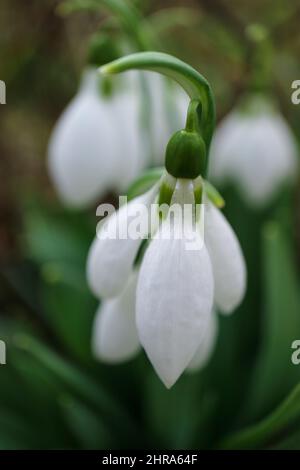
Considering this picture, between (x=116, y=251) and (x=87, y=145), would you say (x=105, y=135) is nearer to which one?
(x=87, y=145)

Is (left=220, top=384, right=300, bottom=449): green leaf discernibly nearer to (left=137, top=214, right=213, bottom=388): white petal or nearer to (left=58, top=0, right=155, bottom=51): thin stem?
(left=137, top=214, right=213, bottom=388): white petal

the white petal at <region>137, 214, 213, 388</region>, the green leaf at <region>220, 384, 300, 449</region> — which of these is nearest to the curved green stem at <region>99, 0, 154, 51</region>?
the white petal at <region>137, 214, 213, 388</region>

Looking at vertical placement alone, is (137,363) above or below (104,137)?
below

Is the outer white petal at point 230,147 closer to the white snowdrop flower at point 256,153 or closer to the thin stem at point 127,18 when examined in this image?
the white snowdrop flower at point 256,153

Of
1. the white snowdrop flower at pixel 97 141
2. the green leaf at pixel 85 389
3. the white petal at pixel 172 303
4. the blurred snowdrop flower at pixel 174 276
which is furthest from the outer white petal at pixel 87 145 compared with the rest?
the white petal at pixel 172 303

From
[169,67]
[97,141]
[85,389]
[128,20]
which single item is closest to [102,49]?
[128,20]
